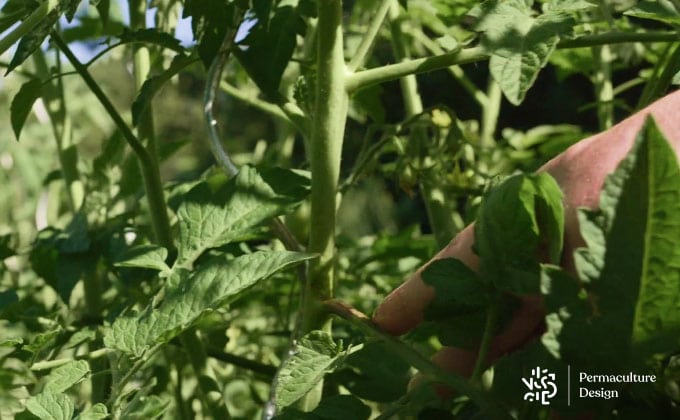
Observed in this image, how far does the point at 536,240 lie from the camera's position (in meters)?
0.50

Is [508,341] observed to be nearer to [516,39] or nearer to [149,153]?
[516,39]

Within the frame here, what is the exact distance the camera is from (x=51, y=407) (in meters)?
0.53

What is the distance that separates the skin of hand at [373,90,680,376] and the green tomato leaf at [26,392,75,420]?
0.19 metres

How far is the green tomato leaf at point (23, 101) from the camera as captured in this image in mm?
728

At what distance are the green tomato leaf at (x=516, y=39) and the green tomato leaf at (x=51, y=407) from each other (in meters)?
0.28

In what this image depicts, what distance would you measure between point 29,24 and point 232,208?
0.16 metres

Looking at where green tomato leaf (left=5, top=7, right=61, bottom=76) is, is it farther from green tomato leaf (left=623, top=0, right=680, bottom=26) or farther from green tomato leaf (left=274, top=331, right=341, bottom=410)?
green tomato leaf (left=623, top=0, right=680, bottom=26)

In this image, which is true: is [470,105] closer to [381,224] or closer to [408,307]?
[381,224]

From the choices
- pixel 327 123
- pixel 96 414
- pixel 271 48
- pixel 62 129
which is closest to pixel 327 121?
pixel 327 123

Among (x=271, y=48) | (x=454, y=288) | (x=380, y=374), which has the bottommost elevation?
(x=380, y=374)

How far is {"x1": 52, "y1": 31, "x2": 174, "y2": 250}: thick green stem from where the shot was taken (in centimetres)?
74

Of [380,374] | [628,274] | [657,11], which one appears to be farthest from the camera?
[380,374]

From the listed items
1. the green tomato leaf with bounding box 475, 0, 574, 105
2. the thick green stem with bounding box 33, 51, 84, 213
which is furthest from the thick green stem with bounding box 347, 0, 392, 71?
the thick green stem with bounding box 33, 51, 84, 213

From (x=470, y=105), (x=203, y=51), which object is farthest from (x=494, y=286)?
(x=470, y=105)
